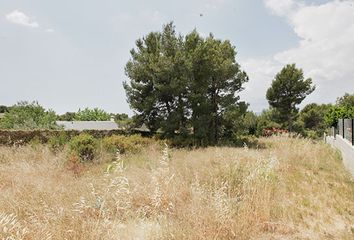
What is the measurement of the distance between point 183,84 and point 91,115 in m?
44.8

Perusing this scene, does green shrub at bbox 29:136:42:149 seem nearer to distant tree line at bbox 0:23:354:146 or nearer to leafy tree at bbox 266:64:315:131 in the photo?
distant tree line at bbox 0:23:354:146

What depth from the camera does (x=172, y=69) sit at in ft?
68.3

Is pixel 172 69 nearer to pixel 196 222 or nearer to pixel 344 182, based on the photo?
pixel 344 182

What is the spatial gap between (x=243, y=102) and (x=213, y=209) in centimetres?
2059

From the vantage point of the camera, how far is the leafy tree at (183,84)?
21250 millimetres

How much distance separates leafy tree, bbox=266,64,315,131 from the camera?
3291 centimetres

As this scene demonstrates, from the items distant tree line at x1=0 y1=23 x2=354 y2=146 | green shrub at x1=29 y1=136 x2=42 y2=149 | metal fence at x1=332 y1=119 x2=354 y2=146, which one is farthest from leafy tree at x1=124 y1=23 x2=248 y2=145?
metal fence at x1=332 y1=119 x2=354 y2=146

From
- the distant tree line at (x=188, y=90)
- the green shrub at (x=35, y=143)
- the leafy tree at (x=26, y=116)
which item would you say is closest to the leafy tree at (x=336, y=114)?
the distant tree line at (x=188, y=90)

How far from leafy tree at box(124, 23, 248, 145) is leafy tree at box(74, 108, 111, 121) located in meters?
40.4

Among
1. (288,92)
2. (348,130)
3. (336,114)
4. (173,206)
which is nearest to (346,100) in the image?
(288,92)

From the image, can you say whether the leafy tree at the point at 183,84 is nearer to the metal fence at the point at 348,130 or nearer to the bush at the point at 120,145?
the bush at the point at 120,145

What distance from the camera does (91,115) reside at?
62.7m

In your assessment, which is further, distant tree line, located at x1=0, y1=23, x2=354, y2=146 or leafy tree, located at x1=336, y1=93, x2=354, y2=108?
leafy tree, located at x1=336, y1=93, x2=354, y2=108

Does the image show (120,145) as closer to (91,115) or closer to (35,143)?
(35,143)
